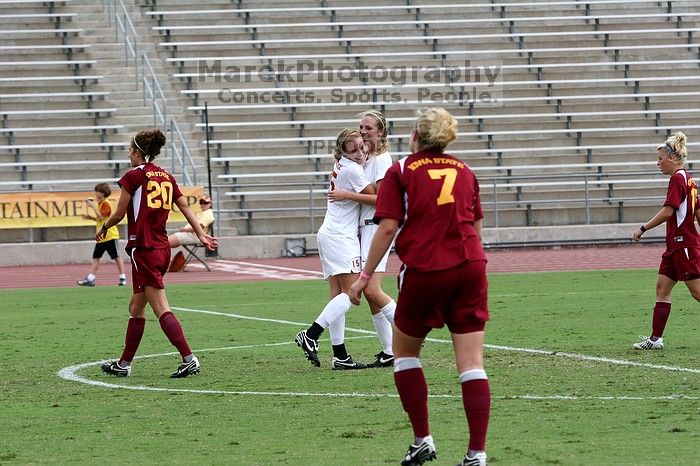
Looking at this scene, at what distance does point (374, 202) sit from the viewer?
10.0 meters

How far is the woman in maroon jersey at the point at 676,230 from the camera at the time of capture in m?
10.8

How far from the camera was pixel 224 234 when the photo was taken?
28344 mm

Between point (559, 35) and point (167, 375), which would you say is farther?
point (559, 35)

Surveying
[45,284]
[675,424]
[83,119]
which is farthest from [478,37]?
[675,424]

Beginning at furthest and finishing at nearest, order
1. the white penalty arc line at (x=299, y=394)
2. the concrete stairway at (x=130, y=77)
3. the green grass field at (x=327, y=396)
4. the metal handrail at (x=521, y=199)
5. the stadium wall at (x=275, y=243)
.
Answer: the concrete stairway at (x=130, y=77) < the metal handrail at (x=521, y=199) < the stadium wall at (x=275, y=243) < the white penalty arc line at (x=299, y=394) < the green grass field at (x=327, y=396)

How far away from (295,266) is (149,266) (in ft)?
48.9

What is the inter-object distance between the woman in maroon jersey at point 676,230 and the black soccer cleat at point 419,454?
5063 mm

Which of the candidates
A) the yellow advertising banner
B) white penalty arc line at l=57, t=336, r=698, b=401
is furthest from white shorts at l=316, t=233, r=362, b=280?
the yellow advertising banner

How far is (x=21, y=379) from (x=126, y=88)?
22.7 m

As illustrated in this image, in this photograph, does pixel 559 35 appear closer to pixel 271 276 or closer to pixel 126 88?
pixel 126 88

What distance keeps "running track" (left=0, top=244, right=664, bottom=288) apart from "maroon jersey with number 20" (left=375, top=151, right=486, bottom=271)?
51.9ft

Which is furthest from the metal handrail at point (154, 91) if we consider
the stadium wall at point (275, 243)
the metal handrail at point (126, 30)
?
the stadium wall at point (275, 243)

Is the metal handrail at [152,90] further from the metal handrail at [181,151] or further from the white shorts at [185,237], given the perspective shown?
the white shorts at [185,237]

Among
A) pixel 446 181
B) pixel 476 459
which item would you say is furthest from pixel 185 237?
pixel 476 459
